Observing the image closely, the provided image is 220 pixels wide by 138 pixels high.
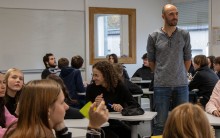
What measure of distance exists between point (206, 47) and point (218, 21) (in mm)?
750

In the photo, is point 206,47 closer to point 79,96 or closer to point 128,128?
point 79,96

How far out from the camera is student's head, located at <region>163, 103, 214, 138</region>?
5.61 ft

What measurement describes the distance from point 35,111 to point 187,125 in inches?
27.6

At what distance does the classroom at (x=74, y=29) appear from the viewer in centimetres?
796

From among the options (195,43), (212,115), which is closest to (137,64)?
(195,43)

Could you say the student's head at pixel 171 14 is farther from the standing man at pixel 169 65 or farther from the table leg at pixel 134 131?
the table leg at pixel 134 131

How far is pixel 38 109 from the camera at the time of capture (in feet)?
5.72

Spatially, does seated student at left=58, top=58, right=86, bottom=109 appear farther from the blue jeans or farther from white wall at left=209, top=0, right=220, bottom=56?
white wall at left=209, top=0, right=220, bottom=56

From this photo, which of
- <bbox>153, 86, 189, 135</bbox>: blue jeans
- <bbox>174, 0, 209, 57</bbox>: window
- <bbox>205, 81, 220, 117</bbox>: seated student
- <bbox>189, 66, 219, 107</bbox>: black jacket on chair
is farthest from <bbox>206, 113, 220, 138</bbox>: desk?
<bbox>174, 0, 209, 57</bbox>: window

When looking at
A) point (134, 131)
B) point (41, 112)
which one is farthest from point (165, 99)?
point (41, 112)

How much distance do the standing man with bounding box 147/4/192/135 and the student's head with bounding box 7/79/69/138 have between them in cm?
242

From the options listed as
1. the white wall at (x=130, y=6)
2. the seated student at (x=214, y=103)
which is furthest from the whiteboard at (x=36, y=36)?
the seated student at (x=214, y=103)

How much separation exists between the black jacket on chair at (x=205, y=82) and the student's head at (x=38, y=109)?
4657mm

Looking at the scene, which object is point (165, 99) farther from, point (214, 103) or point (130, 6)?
point (130, 6)
